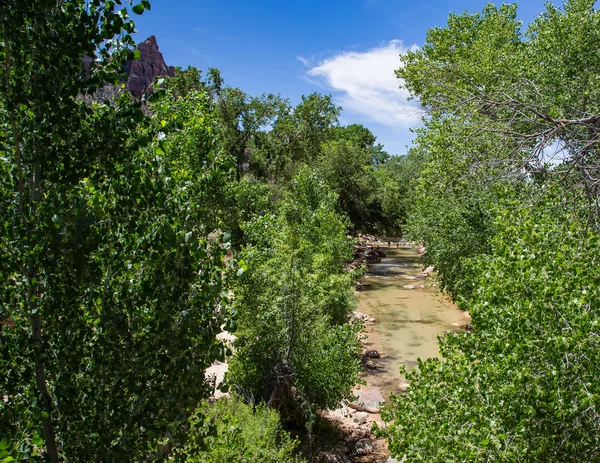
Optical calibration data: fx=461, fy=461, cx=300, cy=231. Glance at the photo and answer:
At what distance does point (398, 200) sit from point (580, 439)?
4264 cm

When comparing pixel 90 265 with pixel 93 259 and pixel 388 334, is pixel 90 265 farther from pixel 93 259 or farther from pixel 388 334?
pixel 388 334

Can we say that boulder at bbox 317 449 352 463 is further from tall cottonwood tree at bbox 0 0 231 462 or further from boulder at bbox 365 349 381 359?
tall cottonwood tree at bbox 0 0 231 462

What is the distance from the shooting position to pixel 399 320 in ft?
78.1

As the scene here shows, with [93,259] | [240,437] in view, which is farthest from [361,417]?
[93,259]

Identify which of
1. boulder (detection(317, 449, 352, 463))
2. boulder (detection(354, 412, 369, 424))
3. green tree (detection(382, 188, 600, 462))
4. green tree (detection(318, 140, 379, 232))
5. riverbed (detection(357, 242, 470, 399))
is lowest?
boulder (detection(354, 412, 369, 424))

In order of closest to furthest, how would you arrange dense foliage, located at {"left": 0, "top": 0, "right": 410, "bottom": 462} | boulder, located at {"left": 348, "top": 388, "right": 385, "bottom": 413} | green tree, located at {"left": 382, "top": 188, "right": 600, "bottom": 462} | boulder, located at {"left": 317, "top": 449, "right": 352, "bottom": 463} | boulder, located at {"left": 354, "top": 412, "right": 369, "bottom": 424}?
dense foliage, located at {"left": 0, "top": 0, "right": 410, "bottom": 462}
green tree, located at {"left": 382, "top": 188, "right": 600, "bottom": 462}
boulder, located at {"left": 317, "top": 449, "right": 352, "bottom": 463}
boulder, located at {"left": 354, "top": 412, "right": 369, "bottom": 424}
boulder, located at {"left": 348, "top": 388, "right": 385, "bottom": 413}

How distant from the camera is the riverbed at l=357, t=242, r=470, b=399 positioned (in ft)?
57.5

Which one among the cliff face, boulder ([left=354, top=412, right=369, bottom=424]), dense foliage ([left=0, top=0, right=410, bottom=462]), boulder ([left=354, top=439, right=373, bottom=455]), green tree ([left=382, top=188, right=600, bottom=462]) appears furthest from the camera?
the cliff face

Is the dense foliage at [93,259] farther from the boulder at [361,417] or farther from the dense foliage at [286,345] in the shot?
the boulder at [361,417]

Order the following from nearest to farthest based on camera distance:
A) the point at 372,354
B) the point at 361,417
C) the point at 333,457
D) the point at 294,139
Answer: the point at 333,457, the point at 361,417, the point at 372,354, the point at 294,139

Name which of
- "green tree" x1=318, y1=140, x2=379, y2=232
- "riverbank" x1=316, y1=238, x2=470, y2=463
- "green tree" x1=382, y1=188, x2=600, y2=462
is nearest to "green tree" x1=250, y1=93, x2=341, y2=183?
"green tree" x1=318, y1=140, x2=379, y2=232

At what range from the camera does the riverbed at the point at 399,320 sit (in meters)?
17.5

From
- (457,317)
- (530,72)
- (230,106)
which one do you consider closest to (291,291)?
(530,72)

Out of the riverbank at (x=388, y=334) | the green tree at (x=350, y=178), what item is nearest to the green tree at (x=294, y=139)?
the green tree at (x=350, y=178)
